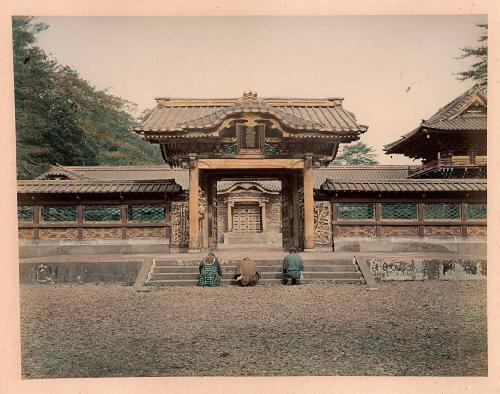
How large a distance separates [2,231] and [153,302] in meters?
3.85

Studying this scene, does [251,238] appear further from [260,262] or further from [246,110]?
[260,262]

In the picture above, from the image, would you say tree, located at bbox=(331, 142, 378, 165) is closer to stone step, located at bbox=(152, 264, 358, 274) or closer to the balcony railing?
the balcony railing

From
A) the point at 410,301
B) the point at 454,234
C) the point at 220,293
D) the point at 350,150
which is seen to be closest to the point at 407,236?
the point at 454,234

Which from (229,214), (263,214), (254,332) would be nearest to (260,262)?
(254,332)

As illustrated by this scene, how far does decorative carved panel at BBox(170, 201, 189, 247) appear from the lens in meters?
17.3

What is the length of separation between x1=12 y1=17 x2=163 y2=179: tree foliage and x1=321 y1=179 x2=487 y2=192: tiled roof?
45.7 ft

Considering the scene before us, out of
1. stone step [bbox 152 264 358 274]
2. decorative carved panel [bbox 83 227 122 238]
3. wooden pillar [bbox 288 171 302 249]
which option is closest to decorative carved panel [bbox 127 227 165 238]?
decorative carved panel [bbox 83 227 122 238]

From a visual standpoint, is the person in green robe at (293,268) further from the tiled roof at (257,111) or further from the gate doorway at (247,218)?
the gate doorway at (247,218)

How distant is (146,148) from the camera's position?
55.5m

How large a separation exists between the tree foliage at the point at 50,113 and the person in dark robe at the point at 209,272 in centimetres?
1264

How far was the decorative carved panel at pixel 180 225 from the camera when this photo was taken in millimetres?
17312

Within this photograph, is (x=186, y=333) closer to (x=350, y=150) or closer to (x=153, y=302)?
(x=153, y=302)

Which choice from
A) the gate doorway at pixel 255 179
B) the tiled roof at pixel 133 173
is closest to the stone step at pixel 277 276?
the gate doorway at pixel 255 179

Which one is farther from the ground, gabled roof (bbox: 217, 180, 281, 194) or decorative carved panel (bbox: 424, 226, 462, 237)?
gabled roof (bbox: 217, 180, 281, 194)
